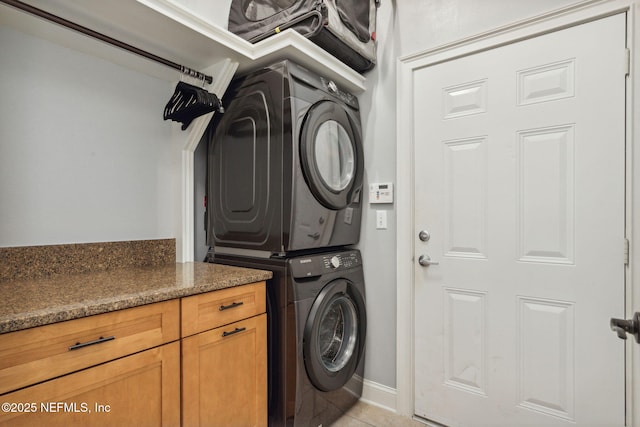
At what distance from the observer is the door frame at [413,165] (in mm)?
1387

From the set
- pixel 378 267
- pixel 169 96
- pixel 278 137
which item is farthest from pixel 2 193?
pixel 378 267

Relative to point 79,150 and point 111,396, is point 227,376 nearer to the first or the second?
point 111,396

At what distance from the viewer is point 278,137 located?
167 cm

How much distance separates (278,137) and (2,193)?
1227 mm

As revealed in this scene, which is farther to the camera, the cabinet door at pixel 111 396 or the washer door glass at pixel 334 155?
the washer door glass at pixel 334 155

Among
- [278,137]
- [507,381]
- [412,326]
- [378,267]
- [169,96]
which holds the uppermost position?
[169,96]

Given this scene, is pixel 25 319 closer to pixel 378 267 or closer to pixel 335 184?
pixel 335 184

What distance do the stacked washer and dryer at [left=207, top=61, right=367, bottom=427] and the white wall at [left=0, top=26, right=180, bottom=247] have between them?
1.13ft

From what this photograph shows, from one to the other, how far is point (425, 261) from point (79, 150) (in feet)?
6.36

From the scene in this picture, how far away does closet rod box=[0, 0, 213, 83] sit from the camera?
1.23m

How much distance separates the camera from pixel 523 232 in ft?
5.37

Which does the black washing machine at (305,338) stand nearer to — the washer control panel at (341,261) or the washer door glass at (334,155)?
the washer control panel at (341,261)

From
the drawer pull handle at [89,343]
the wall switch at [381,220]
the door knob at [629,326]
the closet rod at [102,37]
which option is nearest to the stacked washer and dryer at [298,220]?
the wall switch at [381,220]

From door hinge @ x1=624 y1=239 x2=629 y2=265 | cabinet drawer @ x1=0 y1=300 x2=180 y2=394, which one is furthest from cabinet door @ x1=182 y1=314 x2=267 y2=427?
door hinge @ x1=624 y1=239 x2=629 y2=265
